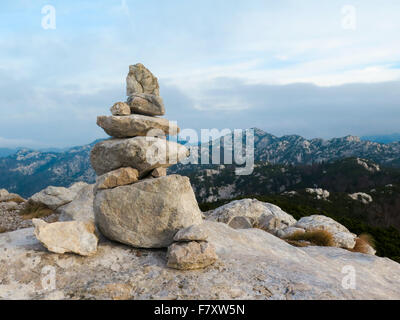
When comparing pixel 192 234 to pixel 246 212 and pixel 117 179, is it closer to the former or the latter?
pixel 117 179

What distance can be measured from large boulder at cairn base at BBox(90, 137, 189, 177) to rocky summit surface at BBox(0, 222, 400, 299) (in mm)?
3662

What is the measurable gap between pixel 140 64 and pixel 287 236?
1518 centimetres

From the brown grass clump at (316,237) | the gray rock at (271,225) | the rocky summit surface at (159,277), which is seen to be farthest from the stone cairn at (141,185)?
the gray rock at (271,225)

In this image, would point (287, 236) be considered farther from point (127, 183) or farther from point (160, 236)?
point (127, 183)

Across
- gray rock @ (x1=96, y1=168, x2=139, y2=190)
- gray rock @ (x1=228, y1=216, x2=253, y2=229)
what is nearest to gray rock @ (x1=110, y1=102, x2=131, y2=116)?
gray rock @ (x1=96, y1=168, x2=139, y2=190)

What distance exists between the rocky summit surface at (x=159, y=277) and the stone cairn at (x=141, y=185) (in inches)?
30.0

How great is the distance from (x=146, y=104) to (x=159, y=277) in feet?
28.7

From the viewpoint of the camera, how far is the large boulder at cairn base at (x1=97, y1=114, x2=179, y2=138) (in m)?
11.8

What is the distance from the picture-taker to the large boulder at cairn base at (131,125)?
38.7ft

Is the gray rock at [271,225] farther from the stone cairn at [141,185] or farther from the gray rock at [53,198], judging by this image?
the gray rock at [53,198]

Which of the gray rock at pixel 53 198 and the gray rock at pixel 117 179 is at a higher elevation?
the gray rock at pixel 117 179

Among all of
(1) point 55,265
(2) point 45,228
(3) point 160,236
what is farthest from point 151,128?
(1) point 55,265

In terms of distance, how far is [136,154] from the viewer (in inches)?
438

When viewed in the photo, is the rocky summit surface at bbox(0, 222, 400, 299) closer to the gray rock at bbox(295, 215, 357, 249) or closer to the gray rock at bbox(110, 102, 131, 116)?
the gray rock at bbox(295, 215, 357, 249)
